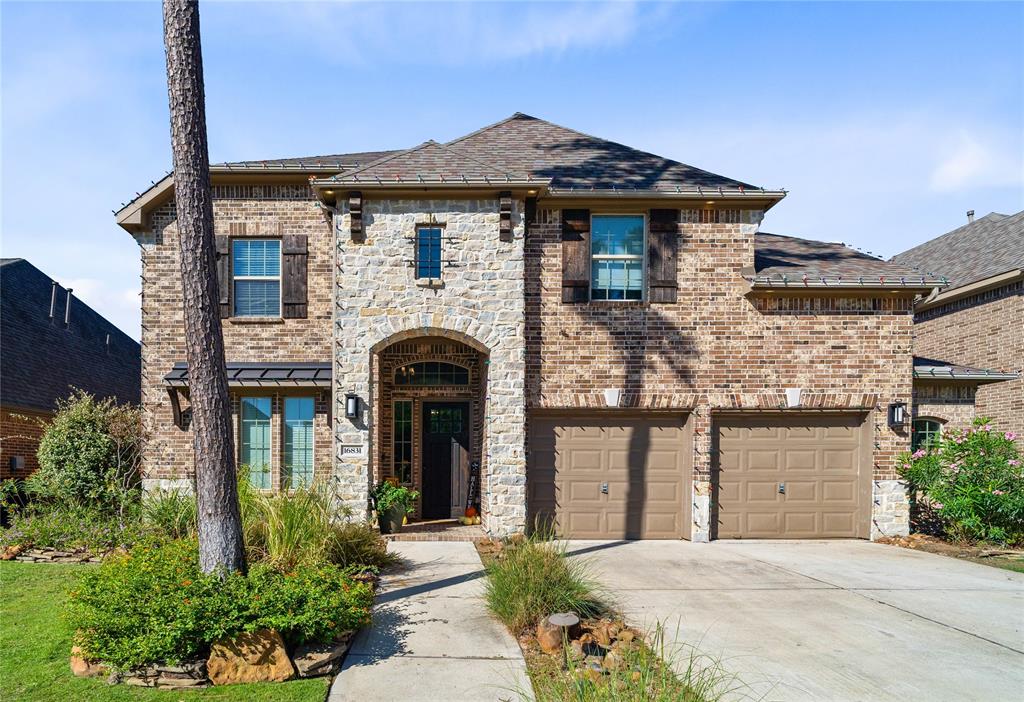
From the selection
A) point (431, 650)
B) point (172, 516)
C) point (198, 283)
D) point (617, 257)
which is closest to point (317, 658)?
point (431, 650)

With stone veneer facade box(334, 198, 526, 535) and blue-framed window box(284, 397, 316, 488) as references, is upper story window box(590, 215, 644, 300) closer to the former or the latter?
stone veneer facade box(334, 198, 526, 535)

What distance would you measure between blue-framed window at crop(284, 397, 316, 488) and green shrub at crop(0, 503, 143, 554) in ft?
8.84

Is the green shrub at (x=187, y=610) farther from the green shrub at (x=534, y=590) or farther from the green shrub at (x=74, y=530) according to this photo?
the green shrub at (x=74, y=530)

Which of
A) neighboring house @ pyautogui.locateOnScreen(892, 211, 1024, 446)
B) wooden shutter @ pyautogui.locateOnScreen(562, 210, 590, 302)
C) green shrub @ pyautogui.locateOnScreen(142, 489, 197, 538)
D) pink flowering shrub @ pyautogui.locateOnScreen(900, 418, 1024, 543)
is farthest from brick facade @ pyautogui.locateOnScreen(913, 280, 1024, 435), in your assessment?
green shrub @ pyautogui.locateOnScreen(142, 489, 197, 538)

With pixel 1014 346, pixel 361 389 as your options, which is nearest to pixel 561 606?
pixel 361 389

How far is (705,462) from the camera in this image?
417 inches

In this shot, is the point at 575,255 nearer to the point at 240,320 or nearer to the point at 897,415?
the point at 897,415

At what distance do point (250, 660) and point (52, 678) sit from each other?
155 cm

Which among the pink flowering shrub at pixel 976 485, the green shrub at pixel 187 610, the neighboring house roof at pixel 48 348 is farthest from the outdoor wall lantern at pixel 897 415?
the neighboring house roof at pixel 48 348

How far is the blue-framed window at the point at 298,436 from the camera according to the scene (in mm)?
11570

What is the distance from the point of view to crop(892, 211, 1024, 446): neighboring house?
12.4 metres

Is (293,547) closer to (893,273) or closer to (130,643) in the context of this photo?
(130,643)

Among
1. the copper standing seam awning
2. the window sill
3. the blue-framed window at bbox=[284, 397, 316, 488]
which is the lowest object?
the blue-framed window at bbox=[284, 397, 316, 488]

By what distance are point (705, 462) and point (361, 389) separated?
5.99 metres
